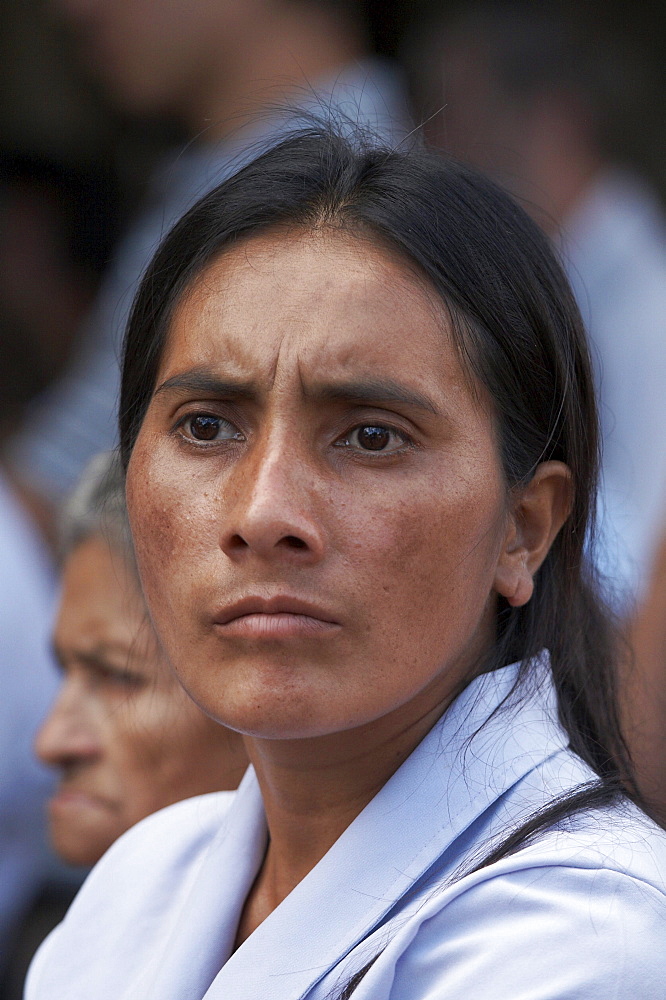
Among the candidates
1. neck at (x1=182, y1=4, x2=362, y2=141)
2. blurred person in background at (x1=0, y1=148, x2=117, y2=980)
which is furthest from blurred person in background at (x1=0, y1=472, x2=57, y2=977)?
neck at (x1=182, y1=4, x2=362, y2=141)

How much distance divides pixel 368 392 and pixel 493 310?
28 cm

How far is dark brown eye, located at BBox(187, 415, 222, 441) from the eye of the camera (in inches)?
75.5

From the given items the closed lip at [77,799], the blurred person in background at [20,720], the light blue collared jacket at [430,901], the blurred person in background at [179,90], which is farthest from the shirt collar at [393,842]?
the blurred person in background at [179,90]

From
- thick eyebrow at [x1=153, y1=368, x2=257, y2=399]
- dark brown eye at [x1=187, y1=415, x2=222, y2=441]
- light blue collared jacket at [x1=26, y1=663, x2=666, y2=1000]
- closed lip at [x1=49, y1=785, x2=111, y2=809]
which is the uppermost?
thick eyebrow at [x1=153, y1=368, x2=257, y2=399]

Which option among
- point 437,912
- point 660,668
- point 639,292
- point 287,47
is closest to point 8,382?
point 287,47

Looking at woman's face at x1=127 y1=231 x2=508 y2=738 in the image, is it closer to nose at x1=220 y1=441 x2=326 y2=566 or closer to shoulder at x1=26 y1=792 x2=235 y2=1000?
nose at x1=220 y1=441 x2=326 y2=566

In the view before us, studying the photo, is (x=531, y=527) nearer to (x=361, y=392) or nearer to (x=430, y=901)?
(x=361, y=392)

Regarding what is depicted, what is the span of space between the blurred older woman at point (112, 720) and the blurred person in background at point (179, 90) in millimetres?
633

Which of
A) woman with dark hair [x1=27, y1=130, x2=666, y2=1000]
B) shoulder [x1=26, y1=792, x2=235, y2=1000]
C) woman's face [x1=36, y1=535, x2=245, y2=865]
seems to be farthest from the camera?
woman's face [x1=36, y1=535, x2=245, y2=865]

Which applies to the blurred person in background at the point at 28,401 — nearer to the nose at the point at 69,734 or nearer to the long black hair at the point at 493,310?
the nose at the point at 69,734

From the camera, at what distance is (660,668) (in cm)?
326

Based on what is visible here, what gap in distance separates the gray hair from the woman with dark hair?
40.0 inches

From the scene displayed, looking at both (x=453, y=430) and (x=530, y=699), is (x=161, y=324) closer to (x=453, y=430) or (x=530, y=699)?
Result: (x=453, y=430)

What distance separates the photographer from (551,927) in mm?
1568
